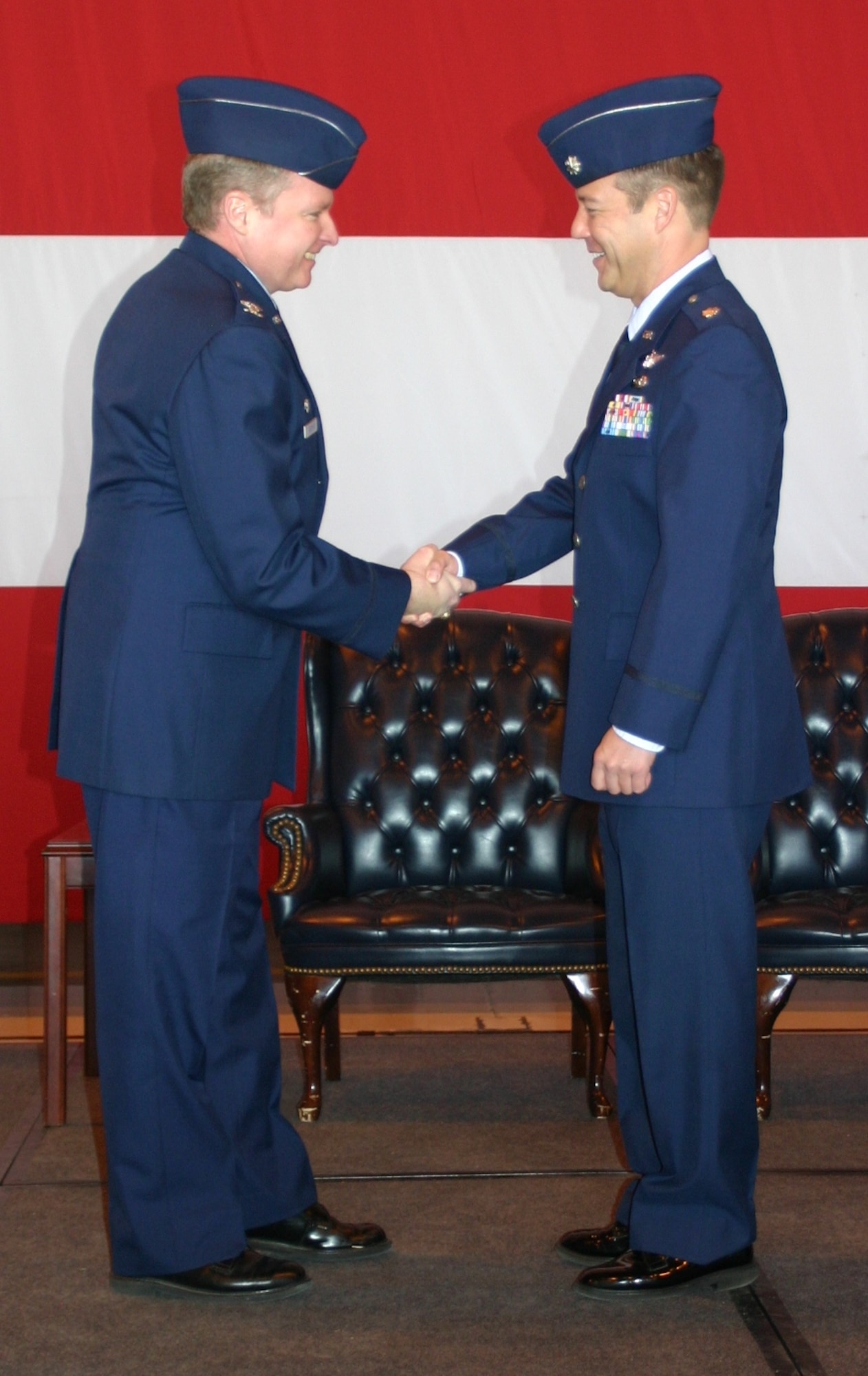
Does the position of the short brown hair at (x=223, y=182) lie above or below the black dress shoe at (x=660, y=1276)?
above

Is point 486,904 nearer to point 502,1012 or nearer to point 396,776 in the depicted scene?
point 396,776

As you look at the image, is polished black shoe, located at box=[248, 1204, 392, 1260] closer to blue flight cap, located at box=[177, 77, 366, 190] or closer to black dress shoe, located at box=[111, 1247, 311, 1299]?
black dress shoe, located at box=[111, 1247, 311, 1299]

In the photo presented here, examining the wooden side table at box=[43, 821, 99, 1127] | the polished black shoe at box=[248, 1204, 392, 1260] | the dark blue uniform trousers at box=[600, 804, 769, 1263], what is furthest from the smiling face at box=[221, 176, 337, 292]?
the polished black shoe at box=[248, 1204, 392, 1260]

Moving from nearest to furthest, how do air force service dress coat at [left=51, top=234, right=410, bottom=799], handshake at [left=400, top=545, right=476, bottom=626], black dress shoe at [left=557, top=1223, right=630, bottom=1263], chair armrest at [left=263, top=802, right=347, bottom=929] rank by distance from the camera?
air force service dress coat at [left=51, top=234, right=410, bottom=799]
black dress shoe at [left=557, top=1223, right=630, bottom=1263]
handshake at [left=400, top=545, right=476, bottom=626]
chair armrest at [left=263, top=802, right=347, bottom=929]

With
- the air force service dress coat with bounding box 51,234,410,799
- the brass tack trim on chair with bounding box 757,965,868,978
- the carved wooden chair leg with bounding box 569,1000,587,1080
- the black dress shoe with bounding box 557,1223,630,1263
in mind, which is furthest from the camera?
the carved wooden chair leg with bounding box 569,1000,587,1080

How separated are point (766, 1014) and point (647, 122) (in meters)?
1.79

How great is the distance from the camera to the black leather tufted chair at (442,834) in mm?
3215

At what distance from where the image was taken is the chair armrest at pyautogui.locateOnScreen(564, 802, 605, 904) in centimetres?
339

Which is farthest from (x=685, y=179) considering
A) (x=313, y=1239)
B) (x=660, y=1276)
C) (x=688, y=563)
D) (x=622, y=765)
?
(x=313, y=1239)

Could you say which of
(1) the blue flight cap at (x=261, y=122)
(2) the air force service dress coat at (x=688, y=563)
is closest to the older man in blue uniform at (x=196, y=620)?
(1) the blue flight cap at (x=261, y=122)

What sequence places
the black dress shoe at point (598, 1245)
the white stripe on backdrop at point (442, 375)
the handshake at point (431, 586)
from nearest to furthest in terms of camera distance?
the black dress shoe at point (598, 1245)
the handshake at point (431, 586)
the white stripe on backdrop at point (442, 375)

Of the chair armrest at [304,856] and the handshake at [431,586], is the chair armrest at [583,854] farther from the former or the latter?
the handshake at [431,586]

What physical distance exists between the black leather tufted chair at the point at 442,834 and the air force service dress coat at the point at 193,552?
0.97 m

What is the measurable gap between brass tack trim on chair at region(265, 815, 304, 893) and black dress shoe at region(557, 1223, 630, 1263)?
1.09 meters
